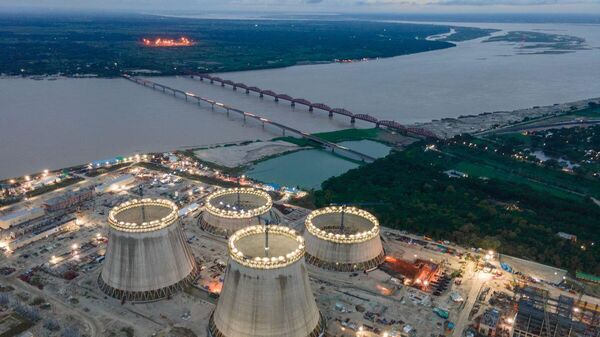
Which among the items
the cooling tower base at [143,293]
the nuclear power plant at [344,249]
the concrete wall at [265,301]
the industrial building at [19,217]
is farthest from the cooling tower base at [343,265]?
the industrial building at [19,217]

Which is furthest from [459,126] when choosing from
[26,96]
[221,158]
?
[26,96]

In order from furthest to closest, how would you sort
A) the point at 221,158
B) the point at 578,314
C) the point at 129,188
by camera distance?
the point at 221,158
the point at 129,188
the point at 578,314

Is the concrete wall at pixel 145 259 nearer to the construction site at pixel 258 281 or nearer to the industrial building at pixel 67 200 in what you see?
the construction site at pixel 258 281

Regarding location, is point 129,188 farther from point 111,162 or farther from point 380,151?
point 380,151

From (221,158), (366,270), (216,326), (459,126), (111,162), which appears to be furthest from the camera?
(459,126)

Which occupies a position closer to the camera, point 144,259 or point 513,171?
point 144,259

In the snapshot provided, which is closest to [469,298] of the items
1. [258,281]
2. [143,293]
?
[258,281]

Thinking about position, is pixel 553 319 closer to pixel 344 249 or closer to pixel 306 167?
pixel 344 249
